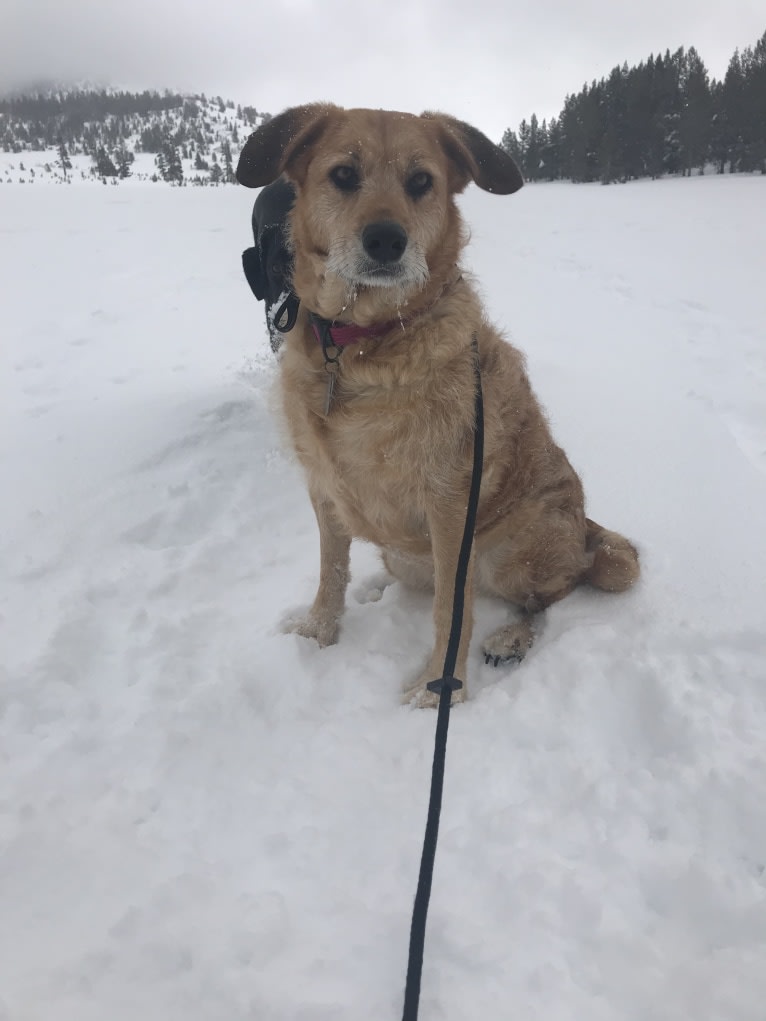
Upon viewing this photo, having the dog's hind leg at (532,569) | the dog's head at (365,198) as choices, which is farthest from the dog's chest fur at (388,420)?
the dog's hind leg at (532,569)

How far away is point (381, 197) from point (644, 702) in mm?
2008

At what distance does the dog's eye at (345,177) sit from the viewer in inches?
88.6

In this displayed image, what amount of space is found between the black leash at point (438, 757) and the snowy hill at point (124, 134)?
63.3 metres

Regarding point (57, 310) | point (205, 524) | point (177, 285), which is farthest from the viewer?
point (177, 285)

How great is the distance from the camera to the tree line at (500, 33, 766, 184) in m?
40.5

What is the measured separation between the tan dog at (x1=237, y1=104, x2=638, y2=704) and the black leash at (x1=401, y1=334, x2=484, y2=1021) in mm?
78

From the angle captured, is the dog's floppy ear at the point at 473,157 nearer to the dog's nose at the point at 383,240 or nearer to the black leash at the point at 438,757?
the dog's nose at the point at 383,240

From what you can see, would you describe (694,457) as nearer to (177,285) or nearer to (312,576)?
(312,576)

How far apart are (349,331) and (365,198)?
1.55ft

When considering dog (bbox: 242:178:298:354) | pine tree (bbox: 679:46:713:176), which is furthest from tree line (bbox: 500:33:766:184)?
dog (bbox: 242:178:298:354)

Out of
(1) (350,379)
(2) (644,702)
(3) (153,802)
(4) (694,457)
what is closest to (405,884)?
(3) (153,802)

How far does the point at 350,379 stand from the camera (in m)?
2.22

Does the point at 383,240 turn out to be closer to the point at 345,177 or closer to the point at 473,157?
the point at 345,177

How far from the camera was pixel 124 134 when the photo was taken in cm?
10812
